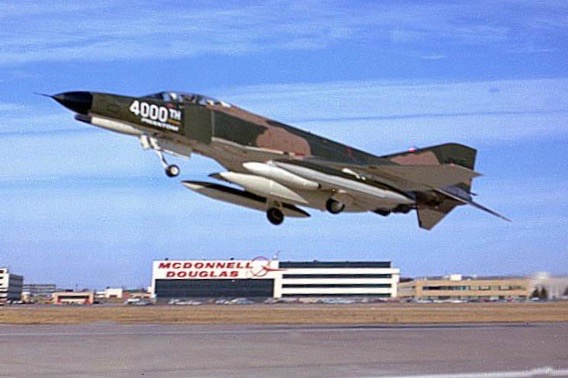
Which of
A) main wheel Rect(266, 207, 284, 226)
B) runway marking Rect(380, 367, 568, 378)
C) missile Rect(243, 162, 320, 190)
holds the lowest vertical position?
runway marking Rect(380, 367, 568, 378)

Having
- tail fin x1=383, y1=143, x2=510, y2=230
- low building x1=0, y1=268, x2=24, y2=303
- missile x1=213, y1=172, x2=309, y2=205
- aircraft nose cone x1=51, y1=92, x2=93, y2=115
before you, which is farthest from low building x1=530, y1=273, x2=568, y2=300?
low building x1=0, y1=268, x2=24, y2=303

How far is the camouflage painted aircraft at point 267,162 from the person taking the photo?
29.5 meters

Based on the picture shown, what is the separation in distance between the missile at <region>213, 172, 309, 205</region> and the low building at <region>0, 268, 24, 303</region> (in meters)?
73.1

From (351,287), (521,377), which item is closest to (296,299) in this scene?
(351,287)

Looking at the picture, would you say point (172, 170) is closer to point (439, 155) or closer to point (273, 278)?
point (439, 155)

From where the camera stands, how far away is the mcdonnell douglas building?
9094cm

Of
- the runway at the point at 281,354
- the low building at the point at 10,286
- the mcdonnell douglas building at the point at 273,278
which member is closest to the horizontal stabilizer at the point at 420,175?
the runway at the point at 281,354

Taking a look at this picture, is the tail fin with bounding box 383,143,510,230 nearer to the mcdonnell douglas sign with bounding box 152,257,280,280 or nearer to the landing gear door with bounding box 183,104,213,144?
the landing gear door with bounding box 183,104,213,144

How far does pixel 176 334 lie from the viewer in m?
29.6

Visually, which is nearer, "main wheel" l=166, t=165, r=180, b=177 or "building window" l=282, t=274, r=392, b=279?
"main wheel" l=166, t=165, r=180, b=177

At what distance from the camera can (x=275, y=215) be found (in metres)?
32.1

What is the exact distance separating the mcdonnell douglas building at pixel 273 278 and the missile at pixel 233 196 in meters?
57.5

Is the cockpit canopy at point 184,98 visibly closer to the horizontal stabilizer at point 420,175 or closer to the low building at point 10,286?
the horizontal stabilizer at point 420,175

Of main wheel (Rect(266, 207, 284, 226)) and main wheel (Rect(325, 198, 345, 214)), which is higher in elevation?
main wheel (Rect(325, 198, 345, 214))
